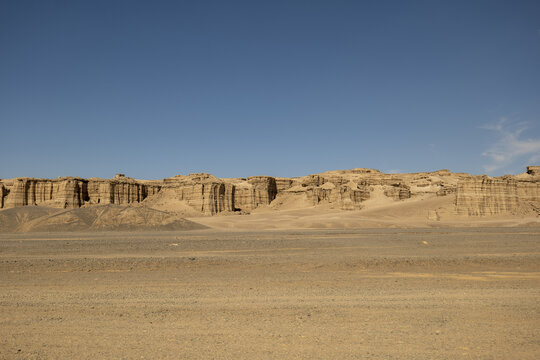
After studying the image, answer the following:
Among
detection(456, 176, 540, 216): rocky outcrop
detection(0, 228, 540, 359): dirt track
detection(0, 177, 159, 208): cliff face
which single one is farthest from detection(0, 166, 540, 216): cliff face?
detection(0, 228, 540, 359): dirt track

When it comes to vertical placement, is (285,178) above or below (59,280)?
above

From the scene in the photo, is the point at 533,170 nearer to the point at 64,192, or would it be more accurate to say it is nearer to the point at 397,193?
the point at 397,193

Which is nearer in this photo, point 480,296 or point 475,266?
point 480,296

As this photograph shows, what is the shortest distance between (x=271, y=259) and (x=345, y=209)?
58376 mm

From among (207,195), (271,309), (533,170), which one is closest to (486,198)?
(207,195)

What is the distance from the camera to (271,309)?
8492 millimetres

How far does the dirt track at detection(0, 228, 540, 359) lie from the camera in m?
6.14

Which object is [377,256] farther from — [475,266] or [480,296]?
[480,296]

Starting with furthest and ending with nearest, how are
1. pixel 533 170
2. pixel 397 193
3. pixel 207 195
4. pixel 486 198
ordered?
pixel 533 170 → pixel 397 193 → pixel 207 195 → pixel 486 198

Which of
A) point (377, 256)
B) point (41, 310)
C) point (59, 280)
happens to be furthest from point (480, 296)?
point (59, 280)

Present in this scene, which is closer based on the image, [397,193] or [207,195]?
[207,195]

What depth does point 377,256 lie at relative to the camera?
59.6 feet

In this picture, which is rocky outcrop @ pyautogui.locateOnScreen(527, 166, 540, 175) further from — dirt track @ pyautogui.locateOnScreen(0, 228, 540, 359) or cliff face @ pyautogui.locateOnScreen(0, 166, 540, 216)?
dirt track @ pyautogui.locateOnScreen(0, 228, 540, 359)

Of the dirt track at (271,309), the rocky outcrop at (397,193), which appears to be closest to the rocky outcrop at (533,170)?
the rocky outcrop at (397,193)
